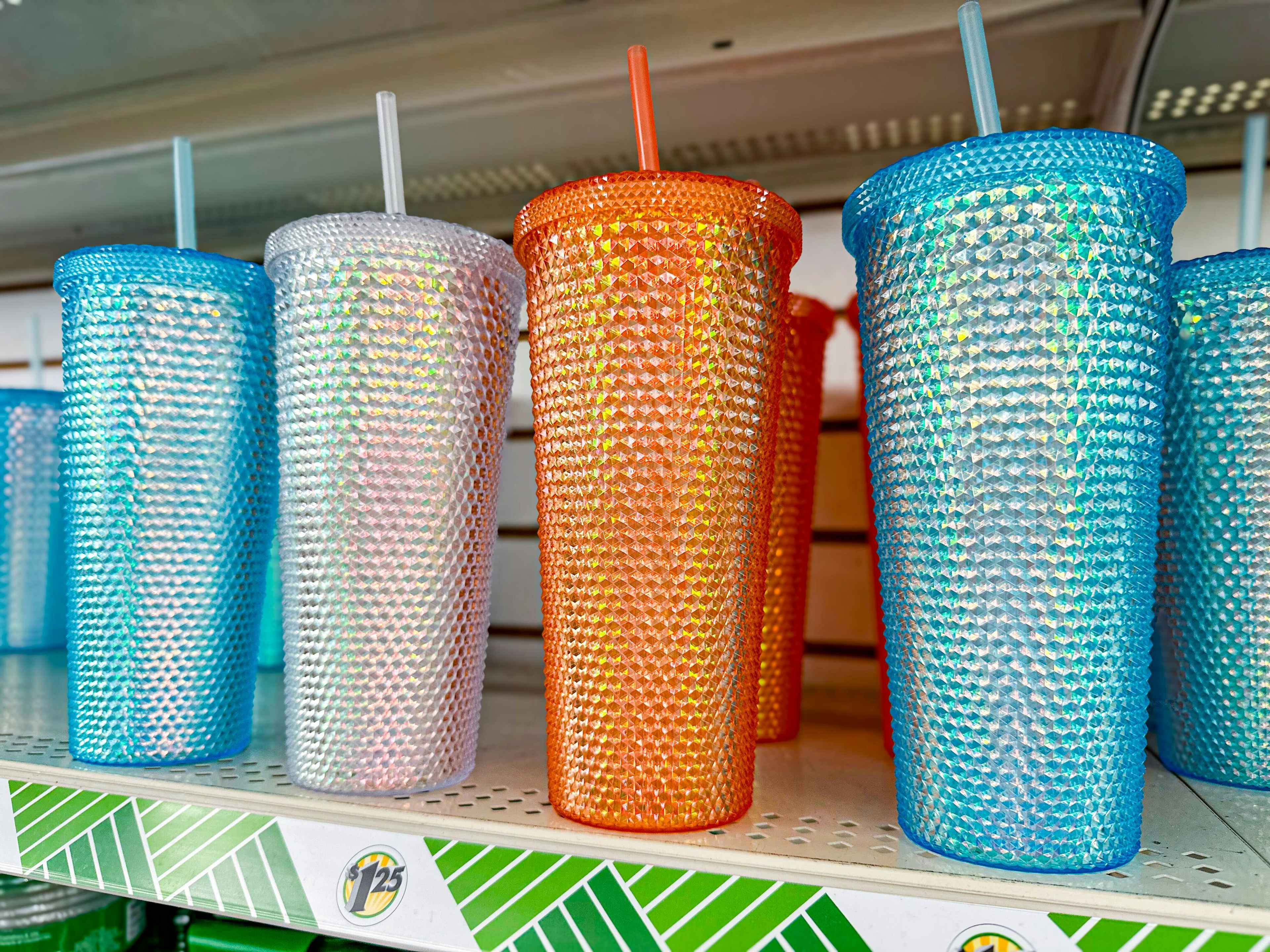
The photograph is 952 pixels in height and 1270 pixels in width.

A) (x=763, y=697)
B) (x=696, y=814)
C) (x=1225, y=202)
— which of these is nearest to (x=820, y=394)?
(x=763, y=697)

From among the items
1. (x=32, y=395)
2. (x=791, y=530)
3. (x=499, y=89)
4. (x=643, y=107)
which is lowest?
(x=791, y=530)

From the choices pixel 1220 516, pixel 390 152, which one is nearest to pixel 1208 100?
pixel 1220 516

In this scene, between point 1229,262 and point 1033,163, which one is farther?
point 1229,262

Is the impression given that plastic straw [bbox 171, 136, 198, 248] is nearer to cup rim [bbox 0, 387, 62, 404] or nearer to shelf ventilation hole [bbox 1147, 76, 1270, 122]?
cup rim [bbox 0, 387, 62, 404]

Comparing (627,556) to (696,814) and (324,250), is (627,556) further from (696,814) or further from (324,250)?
(324,250)

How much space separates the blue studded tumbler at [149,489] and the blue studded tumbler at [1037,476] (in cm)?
47

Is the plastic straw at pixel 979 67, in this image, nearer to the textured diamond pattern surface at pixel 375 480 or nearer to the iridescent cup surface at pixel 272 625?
the textured diamond pattern surface at pixel 375 480

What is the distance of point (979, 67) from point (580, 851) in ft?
1.57

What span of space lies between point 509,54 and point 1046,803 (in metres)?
0.71

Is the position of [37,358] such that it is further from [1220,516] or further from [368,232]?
[1220,516]

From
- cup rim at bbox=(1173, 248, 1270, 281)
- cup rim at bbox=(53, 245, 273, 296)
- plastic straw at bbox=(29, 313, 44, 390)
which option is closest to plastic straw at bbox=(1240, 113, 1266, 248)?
cup rim at bbox=(1173, 248, 1270, 281)

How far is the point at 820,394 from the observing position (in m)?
0.70

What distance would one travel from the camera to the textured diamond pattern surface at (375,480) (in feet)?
1.68

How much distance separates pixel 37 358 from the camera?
1.16m
